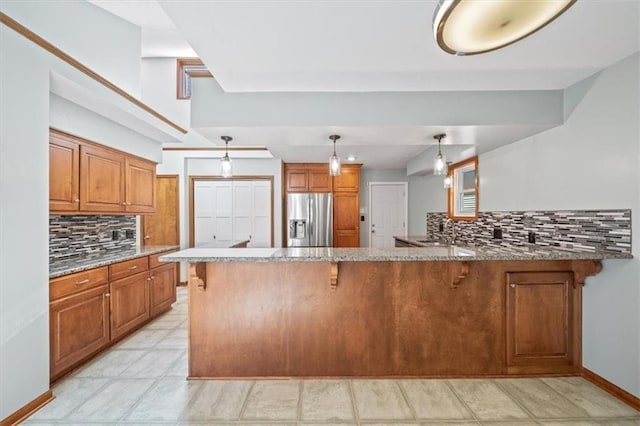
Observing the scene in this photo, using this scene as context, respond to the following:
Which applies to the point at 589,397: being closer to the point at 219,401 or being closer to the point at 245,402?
the point at 245,402

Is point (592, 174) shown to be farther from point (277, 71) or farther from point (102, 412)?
point (102, 412)

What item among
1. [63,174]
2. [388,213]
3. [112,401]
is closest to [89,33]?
[63,174]

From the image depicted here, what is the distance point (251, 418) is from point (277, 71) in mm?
2297

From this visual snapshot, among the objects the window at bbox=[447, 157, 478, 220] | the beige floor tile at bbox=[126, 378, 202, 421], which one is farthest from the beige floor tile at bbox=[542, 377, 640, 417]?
the beige floor tile at bbox=[126, 378, 202, 421]

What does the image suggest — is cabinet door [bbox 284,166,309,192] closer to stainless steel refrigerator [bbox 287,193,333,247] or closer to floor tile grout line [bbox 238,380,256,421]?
stainless steel refrigerator [bbox 287,193,333,247]

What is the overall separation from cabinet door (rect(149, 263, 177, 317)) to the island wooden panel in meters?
1.48

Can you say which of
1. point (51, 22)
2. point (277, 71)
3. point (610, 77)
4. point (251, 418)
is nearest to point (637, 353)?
point (610, 77)

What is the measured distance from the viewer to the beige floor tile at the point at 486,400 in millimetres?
1920

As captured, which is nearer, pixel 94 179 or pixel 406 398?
pixel 406 398

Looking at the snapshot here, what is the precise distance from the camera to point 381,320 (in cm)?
238

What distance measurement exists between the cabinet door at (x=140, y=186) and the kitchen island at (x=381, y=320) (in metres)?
1.62

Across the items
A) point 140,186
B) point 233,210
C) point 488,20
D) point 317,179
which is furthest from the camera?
point 317,179

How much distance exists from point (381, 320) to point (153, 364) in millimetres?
1980

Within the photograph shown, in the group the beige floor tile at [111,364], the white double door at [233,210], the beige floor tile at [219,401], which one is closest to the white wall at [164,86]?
the white double door at [233,210]
